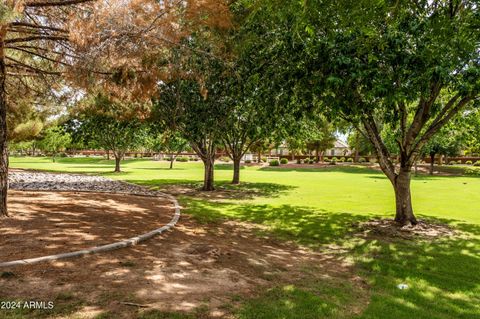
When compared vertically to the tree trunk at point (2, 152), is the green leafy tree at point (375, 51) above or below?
above

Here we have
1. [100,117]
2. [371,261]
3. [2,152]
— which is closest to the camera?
[371,261]

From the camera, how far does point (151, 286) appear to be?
16.1 feet

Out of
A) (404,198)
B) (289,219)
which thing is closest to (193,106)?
(289,219)

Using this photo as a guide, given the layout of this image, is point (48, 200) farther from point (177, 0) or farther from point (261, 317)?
point (261, 317)

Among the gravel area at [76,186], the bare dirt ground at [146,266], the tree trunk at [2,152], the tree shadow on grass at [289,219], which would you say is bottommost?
the tree shadow on grass at [289,219]

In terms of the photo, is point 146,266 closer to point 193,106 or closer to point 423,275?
point 423,275

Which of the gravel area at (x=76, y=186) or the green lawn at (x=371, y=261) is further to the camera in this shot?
the gravel area at (x=76, y=186)

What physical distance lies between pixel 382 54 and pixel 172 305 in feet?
24.3

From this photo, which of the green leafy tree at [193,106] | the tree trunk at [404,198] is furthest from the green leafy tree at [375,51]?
the green leafy tree at [193,106]

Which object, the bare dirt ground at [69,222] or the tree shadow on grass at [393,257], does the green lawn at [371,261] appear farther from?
the bare dirt ground at [69,222]

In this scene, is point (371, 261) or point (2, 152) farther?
point (2, 152)

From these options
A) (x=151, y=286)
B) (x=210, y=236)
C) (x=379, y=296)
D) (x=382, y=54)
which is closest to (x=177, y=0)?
(x=382, y=54)

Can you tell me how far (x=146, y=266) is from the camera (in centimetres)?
575

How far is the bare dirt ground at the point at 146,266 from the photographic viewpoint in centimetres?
440
